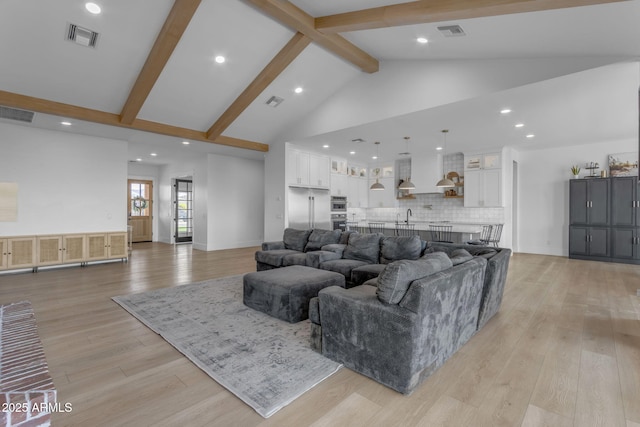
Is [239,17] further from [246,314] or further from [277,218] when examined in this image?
[277,218]

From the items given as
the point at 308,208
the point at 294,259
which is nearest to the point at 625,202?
the point at 308,208

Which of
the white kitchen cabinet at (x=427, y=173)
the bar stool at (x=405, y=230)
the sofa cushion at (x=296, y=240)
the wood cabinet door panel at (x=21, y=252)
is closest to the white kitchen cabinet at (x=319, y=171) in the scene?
the white kitchen cabinet at (x=427, y=173)

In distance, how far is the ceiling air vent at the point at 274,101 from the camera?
20.2 feet

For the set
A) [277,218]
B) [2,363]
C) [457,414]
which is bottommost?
[457,414]

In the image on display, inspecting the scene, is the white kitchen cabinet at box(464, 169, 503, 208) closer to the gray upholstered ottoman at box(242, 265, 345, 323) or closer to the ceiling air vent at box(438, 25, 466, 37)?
the ceiling air vent at box(438, 25, 466, 37)

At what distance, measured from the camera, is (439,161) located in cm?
867

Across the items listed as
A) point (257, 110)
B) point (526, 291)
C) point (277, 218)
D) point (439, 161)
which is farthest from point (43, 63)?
point (439, 161)

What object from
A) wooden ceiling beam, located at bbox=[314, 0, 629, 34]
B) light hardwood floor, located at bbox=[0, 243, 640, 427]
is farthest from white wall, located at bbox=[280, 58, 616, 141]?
light hardwood floor, located at bbox=[0, 243, 640, 427]

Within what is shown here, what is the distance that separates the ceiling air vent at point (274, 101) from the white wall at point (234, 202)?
3089 mm

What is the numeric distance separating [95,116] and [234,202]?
4.27 meters

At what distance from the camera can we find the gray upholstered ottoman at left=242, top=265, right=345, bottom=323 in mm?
3190

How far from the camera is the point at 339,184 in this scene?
30.2 ft

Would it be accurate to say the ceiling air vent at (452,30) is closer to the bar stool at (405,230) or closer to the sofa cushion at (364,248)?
the sofa cushion at (364,248)

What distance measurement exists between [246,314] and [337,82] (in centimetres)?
478
